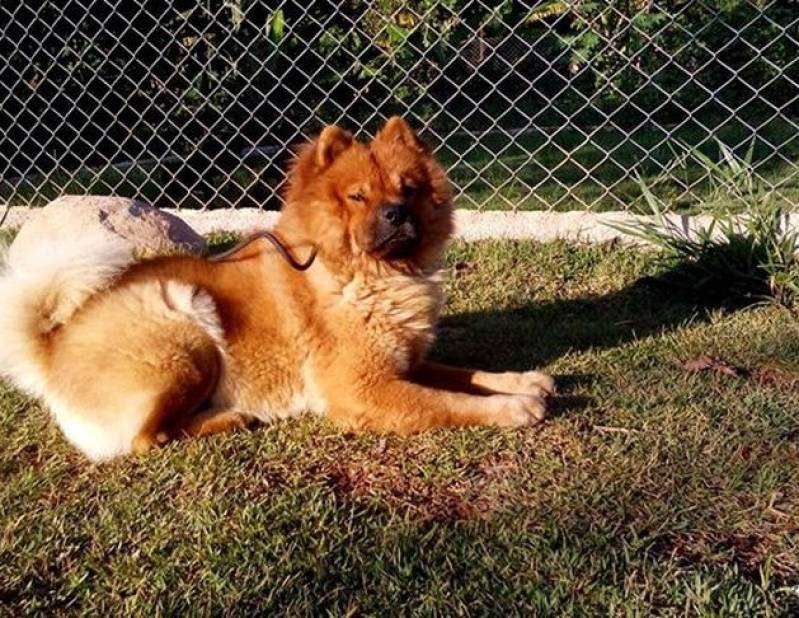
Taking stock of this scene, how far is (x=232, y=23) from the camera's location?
5785 millimetres

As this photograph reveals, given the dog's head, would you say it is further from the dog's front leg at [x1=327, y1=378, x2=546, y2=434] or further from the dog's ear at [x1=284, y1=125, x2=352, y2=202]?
the dog's front leg at [x1=327, y1=378, x2=546, y2=434]

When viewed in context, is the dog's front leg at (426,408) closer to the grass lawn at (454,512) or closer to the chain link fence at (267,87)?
the grass lawn at (454,512)

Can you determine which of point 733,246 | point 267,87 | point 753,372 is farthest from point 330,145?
point 267,87

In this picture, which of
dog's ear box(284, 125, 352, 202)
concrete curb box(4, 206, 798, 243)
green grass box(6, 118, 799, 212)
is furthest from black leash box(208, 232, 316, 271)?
green grass box(6, 118, 799, 212)

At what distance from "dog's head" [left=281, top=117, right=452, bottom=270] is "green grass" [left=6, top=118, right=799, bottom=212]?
2.00 m

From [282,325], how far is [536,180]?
444 cm

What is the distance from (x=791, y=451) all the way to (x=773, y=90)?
8.19 metres

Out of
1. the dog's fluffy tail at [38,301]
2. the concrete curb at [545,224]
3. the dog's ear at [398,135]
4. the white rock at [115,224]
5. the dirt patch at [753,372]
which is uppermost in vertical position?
the dirt patch at [753,372]

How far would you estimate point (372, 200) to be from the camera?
119 inches

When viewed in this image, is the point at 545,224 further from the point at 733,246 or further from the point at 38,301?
the point at 38,301

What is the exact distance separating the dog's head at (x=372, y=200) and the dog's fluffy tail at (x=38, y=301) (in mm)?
710

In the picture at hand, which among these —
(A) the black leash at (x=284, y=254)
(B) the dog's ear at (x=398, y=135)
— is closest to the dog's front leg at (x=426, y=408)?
(A) the black leash at (x=284, y=254)

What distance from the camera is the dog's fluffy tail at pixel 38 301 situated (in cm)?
285

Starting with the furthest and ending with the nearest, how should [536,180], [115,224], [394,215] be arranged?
[536,180]
[115,224]
[394,215]
